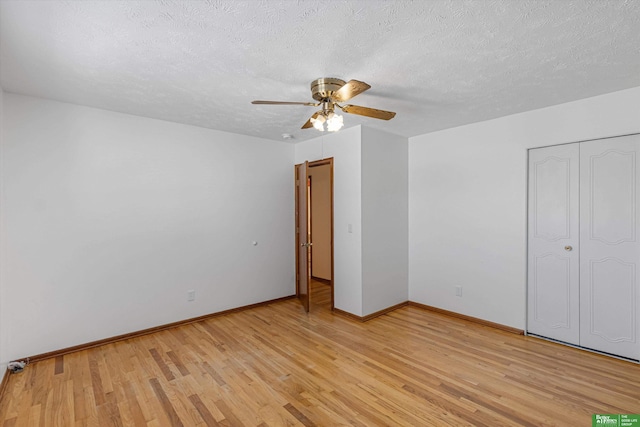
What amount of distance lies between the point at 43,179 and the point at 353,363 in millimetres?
3413

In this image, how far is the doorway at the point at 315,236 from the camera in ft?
13.9

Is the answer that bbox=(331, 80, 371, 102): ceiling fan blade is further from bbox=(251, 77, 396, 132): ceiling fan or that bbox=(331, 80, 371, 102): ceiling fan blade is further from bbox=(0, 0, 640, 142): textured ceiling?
bbox=(0, 0, 640, 142): textured ceiling

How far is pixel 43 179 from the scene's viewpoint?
2889 mm

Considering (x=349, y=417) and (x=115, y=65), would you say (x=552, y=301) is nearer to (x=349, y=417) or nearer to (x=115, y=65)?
(x=349, y=417)

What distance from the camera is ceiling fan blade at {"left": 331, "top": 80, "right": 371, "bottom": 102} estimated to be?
2074 millimetres

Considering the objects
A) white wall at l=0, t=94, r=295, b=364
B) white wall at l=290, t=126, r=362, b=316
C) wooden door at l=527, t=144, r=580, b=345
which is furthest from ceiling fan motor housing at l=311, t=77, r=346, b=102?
wooden door at l=527, t=144, r=580, b=345

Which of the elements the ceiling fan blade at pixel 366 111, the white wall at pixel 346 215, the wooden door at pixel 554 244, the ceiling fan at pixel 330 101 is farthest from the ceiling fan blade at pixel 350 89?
the wooden door at pixel 554 244

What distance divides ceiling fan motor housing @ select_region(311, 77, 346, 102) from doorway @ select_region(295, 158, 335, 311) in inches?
70.7

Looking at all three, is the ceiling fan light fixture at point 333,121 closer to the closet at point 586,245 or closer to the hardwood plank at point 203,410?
the hardwood plank at point 203,410

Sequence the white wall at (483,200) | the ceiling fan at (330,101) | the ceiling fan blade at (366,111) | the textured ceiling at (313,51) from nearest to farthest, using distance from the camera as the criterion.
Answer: the textured ceiling at (313,51), the ceiling fan at (330,101), the ceiling fan blade at (366,111), the white wall at (483,200)

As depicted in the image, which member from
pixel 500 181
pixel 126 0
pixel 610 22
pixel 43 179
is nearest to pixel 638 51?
pixel 610 22

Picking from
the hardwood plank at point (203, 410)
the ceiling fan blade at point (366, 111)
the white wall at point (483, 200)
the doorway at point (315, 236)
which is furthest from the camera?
the doorway at point (315, 236)

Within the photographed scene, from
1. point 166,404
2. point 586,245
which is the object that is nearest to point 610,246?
point 586,245

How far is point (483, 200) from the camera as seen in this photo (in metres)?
3.72
